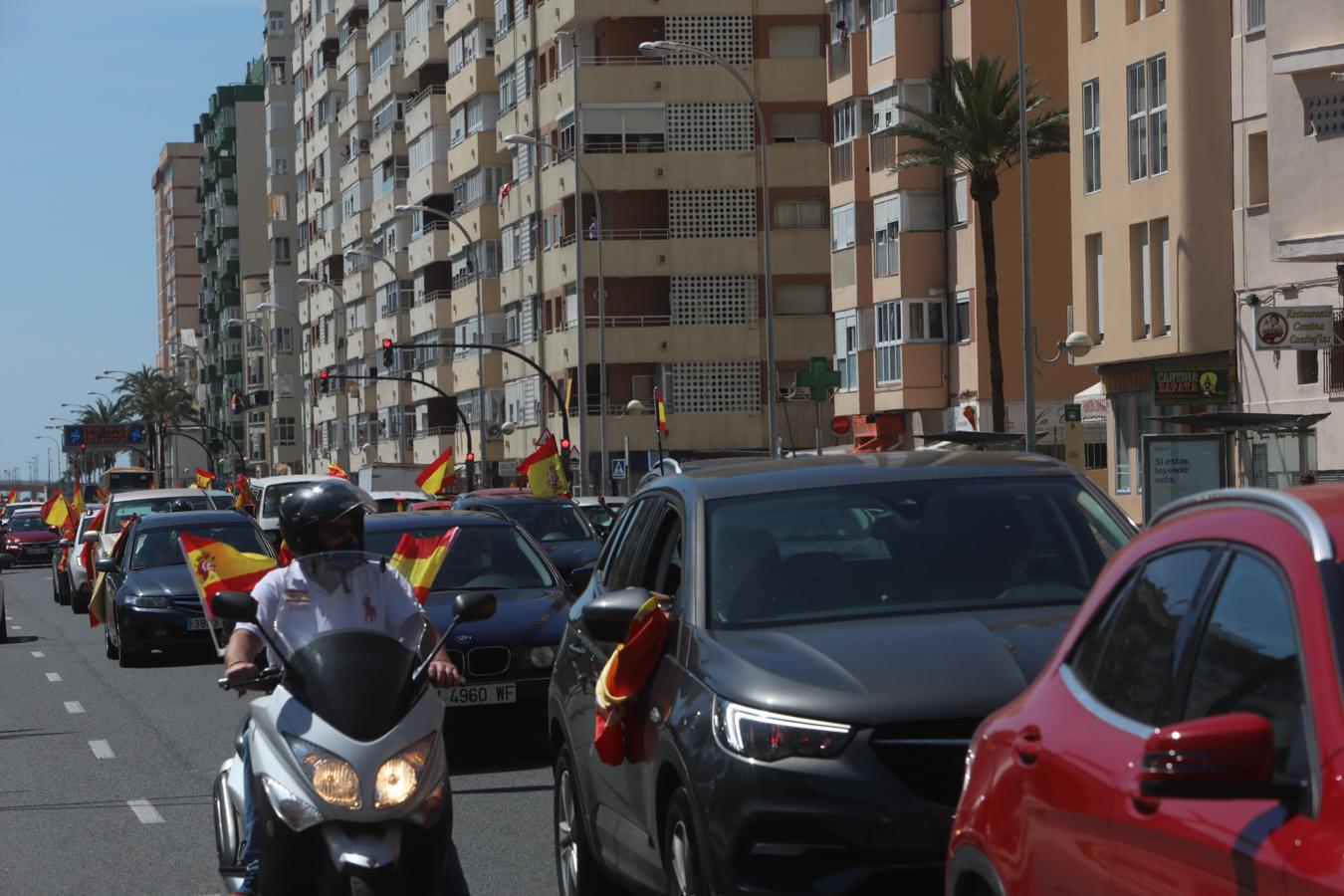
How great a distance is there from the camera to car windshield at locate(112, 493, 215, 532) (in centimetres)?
3450

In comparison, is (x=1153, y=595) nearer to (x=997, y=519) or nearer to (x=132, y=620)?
(x=997, y=519)

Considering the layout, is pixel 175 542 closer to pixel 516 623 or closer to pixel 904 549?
pixel 516 623

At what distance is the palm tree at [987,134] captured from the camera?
50469 mm

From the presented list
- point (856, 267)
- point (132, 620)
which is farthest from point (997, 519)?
point (856, 267)

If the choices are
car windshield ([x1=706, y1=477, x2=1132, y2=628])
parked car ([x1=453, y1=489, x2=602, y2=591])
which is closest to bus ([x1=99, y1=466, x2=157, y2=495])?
parked car ([x1=453, y1=489, x2=602, y2=591])

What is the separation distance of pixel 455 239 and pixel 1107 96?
49793mm

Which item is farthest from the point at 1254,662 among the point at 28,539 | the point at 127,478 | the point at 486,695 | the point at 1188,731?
the point at 127,478

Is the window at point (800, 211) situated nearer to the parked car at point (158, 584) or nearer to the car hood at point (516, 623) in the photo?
the parked car at point (158, 584)

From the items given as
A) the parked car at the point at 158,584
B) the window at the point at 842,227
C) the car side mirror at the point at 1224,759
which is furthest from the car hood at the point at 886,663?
the window at the point at 842,227

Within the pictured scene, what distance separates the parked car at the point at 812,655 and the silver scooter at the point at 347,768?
0.77 metres

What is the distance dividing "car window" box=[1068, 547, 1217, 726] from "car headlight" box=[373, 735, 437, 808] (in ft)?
7.38

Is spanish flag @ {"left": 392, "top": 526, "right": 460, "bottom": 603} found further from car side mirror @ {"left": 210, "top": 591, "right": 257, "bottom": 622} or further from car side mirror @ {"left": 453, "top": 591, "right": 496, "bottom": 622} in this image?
car side mirror @ {"left": 210, "top": 591, "right": 257, "bottom": 622}

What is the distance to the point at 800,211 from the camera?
74.4m

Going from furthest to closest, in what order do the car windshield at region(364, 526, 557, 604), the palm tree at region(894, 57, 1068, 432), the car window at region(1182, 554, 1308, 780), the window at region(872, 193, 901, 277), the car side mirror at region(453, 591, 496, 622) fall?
the window at region(872, 193, 901, 277) < the palm tree at region(894, 57, 1068, 432) < the car windshield at region(364, 526, 557, 604) < the car side mirror at region(453, 591, 496, 622) < the car window at region(1182, 554, 1308, 780)
